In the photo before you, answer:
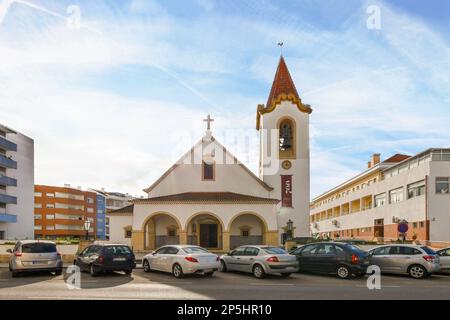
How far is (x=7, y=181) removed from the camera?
199 ft

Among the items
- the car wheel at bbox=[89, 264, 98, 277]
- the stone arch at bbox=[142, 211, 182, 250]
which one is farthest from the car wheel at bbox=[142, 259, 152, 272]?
the stone arch at bbox=[142, 211, 182, 250]

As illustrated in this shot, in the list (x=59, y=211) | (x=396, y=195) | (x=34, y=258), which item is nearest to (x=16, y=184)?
(x=59, y=211)

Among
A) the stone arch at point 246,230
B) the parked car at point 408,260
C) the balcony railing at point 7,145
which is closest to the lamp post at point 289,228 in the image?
the stone arch at point 246,230

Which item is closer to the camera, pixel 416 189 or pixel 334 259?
pixel 334 259

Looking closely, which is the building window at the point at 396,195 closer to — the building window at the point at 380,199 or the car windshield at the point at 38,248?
the building window at the point at 380,199

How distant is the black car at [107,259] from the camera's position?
16.1 metres

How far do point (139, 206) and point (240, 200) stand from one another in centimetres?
764

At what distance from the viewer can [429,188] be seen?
113 ft

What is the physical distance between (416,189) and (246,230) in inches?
634

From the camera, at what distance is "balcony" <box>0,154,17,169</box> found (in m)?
60.0

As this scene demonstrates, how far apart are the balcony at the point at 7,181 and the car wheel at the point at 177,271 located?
52.6m

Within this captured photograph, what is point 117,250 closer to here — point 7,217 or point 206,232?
point 206,232
